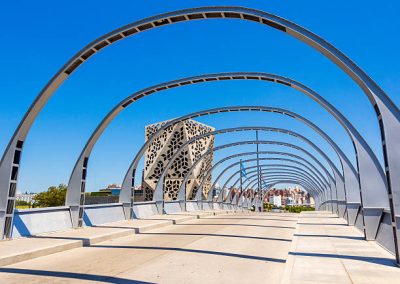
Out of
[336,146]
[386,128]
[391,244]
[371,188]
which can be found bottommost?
[391,244]

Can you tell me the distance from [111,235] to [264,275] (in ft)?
22.3

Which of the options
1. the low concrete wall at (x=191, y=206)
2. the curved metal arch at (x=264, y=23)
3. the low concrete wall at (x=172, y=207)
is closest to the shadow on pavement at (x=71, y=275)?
the curved metal arch at (x=264, y=23)

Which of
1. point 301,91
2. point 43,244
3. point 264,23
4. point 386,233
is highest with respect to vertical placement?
point 264,23

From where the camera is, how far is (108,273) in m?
6.25

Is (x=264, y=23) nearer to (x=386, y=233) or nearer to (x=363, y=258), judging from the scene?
(x=363, y=258)

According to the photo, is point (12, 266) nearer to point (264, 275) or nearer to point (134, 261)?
point (134, 261)

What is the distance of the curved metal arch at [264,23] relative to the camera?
6.70 meters

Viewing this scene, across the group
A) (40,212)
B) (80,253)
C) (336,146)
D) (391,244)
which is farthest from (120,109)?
(391,244)

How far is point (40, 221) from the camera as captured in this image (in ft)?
37.2

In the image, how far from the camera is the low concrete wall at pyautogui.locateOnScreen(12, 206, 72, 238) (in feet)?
34.0

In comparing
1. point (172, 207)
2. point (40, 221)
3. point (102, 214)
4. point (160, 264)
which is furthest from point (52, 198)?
point (160, 264)

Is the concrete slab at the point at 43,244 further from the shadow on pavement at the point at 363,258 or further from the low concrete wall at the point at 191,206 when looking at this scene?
the low concrete wall at the point at 191,206

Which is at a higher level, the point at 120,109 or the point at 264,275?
the point at 120,109

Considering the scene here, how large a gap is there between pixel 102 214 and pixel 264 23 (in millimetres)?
11422
